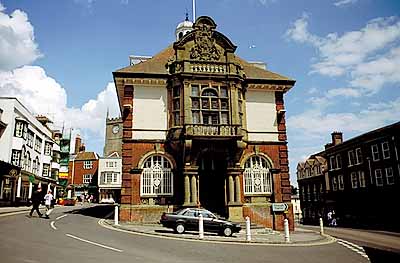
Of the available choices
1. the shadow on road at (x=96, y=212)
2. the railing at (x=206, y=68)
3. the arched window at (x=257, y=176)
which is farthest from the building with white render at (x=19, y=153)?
the arched window at (x=257, y=176)

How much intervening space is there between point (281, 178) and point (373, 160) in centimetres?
2295

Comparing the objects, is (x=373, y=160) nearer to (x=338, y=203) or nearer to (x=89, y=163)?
(x=338, y=203)

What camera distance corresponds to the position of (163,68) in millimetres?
25344

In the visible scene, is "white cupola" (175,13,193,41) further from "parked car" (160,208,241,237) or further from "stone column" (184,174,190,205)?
"parked car" (160,208,241,237)

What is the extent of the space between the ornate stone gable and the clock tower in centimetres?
6723

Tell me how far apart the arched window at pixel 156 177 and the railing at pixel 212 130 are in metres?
2.97

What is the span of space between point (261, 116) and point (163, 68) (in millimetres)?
8297

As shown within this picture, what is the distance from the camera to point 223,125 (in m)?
23.1

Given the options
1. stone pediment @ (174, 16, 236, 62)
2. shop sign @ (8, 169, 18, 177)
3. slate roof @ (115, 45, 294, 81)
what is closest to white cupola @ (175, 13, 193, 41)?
slate roof @ (115, 45, 294, 81)

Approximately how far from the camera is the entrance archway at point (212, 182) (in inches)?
973

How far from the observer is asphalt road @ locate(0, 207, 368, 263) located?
10.4 metres

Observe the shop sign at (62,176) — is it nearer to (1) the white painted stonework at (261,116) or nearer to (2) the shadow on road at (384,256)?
(1) the white painted stonework at (261,116)

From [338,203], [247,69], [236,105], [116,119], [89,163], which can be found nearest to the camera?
[236,105]

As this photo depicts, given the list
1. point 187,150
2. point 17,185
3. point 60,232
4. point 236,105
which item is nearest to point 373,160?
point 236,105
